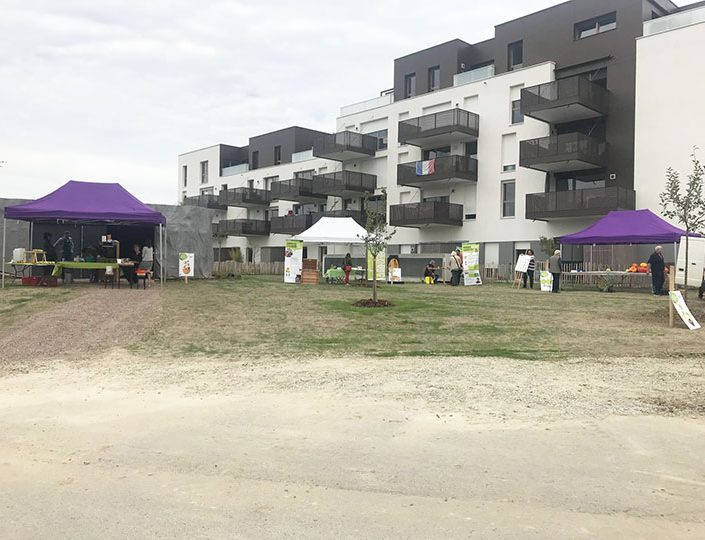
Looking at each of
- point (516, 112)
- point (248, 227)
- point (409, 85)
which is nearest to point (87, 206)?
point (516, 112)

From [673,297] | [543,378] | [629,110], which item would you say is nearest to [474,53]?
[629,110]

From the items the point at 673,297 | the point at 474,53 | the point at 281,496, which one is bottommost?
the point at 281,496

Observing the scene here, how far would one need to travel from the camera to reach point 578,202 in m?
28.9

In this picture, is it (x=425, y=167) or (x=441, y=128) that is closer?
(x=441, y=128)

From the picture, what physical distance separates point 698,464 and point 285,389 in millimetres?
4011

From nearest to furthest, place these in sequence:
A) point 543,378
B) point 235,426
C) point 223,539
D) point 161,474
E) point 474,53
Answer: point 223,539
point 161,474
point 235,426
point 543,378
point 474,53

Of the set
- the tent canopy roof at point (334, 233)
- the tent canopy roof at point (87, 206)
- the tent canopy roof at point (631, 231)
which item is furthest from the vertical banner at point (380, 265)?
the tent canopy roof at point (87, 206)

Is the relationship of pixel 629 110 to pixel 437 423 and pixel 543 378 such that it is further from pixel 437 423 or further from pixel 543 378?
pixel 437 423

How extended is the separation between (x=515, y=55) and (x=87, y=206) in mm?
27103

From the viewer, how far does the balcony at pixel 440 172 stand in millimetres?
34906

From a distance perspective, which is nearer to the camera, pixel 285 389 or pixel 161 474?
pixel 161 474

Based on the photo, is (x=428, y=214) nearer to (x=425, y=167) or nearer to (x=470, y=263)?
(x=425, y=167)

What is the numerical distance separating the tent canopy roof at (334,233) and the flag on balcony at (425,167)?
11.4 metres

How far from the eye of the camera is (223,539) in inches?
123
